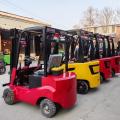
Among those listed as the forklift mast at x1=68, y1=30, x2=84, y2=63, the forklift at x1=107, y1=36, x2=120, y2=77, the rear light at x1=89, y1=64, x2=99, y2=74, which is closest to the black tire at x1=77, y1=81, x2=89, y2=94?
the rear light at x1=89, y1=64, x2=99, y2=74

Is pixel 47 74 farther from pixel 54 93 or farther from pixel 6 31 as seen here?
pixel 6 31

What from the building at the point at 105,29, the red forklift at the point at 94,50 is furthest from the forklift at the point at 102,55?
the building at the point at 105,29

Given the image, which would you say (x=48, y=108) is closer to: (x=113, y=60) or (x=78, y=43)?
(x=78, y=43)

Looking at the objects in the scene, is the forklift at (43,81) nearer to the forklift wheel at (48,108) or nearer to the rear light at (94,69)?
the forklift wheel at (48,108)

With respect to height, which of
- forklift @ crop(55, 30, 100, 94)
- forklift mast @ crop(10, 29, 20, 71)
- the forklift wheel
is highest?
forklift mast @ crop(10, 29, 20, 71)

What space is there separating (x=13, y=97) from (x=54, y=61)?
151 centimetres

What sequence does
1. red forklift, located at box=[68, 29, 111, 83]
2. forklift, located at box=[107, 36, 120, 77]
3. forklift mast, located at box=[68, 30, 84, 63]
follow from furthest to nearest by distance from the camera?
forklift, located at box=[107, 36, 120, 77]
red forklift, located at box=[68, 29, 111, 83]
forklift mast, located at box=[68, 30, 84, 63]

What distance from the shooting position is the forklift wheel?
17.7 feet

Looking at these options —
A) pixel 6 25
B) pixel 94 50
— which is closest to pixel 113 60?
pixel 94 50

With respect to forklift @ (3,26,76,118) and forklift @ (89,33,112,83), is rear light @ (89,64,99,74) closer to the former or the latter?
forklift @ (89,33,112,83)

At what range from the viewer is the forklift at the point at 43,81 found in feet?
17.7

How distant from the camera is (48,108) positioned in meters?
5.44

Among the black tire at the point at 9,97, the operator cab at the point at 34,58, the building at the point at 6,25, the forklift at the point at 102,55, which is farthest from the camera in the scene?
the building at the point at 6,25

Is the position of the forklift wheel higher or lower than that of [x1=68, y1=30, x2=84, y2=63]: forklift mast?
lower
